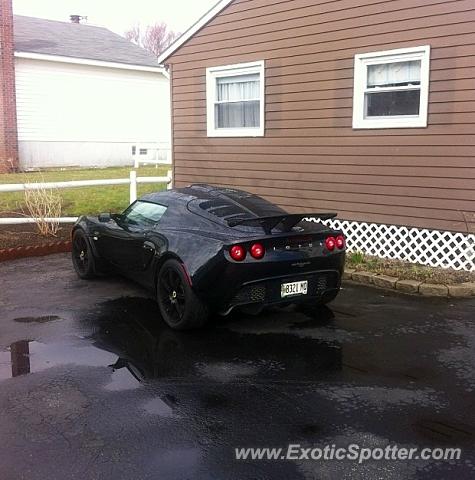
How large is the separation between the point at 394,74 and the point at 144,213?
173 inches

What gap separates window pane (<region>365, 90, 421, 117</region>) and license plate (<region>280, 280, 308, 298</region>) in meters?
4.00

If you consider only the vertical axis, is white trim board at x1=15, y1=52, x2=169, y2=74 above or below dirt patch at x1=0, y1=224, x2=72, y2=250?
above

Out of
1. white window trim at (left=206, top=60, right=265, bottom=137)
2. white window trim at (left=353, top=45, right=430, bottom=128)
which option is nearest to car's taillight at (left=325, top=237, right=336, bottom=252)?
white window trim at (left=353, top=45, right=430, bottom=128)

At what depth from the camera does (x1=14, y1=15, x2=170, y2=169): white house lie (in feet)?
72.2

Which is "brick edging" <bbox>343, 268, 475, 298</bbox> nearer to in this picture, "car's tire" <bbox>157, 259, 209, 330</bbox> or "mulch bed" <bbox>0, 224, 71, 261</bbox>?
"car's tire" <bbox>157, 259, 209, 330</bbox>

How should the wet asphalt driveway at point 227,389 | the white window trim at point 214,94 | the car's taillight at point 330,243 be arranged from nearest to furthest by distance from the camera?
the wet asphalt driveway at point 227,389 → the car's taillight at point 330,243 → the white window trim at point 214,94

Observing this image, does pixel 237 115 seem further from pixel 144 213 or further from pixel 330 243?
pixel 330 243

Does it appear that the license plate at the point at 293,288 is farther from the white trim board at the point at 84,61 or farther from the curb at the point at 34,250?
the white trim board at the point at 84,61

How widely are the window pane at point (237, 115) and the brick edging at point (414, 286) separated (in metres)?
4.10

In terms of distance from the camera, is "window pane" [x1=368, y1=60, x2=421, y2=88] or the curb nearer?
"window pane" [x1=368, y1=60, x2=421, y2=88]

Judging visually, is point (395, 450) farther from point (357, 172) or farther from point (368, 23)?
point (368, 23)

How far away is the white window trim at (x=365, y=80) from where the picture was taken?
8.14 m

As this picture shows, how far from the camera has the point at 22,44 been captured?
73.4 feet

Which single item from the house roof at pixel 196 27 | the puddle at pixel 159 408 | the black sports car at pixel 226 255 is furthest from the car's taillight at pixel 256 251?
the house roof at pixel 196 27
